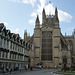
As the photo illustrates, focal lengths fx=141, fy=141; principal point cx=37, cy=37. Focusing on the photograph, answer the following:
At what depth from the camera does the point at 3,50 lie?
1395 inches

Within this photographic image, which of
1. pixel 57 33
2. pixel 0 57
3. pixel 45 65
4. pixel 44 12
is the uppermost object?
pixel 44 12

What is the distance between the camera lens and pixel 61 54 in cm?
6284

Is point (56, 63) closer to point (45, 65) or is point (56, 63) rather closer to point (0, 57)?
point (45, 65)

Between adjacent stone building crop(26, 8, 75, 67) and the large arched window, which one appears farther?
the large arched window

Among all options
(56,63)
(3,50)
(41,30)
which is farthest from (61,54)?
(3,50)

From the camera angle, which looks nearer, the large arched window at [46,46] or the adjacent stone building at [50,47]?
the adjacent stone building at [50,47]

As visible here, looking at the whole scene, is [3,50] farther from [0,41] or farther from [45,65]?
[45,65]

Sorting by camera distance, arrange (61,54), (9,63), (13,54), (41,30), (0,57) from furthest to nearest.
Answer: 1. (41,30)
2. (61,54)
3. (13,54)
4. (9,63)
5. (0,57)

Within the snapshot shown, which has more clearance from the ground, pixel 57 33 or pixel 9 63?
pixel 57 33

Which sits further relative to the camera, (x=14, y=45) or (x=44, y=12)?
(x=44, y=12)

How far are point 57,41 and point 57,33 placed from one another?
386 cm

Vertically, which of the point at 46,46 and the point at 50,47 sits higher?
the point at 46,46

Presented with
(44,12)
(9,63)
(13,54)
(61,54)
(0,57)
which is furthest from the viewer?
(44,12)

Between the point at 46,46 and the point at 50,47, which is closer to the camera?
the point at 50,47
